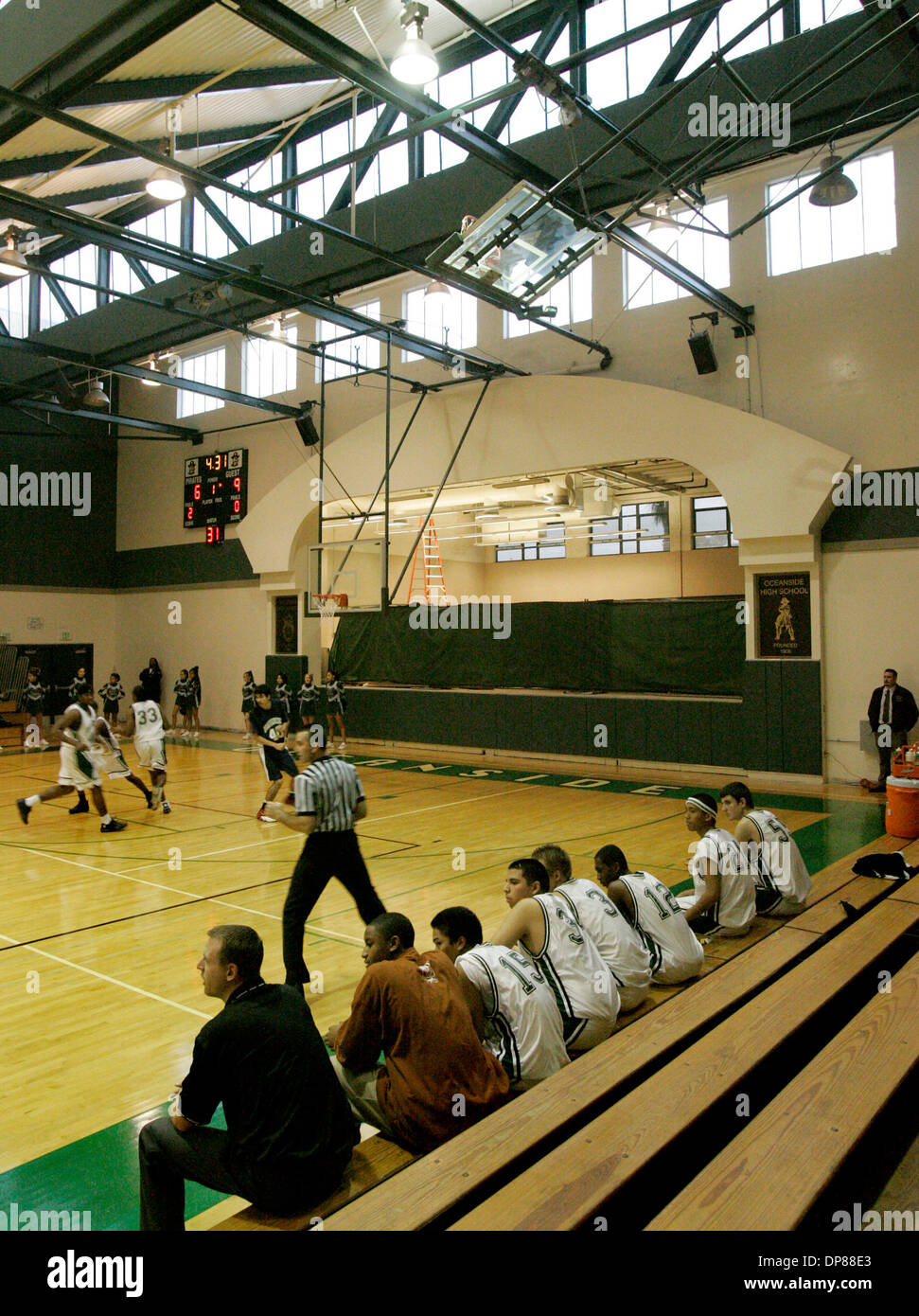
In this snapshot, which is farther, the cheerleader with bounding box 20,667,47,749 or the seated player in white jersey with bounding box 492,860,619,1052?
the cheerleader with bounding box 20,667,47,749

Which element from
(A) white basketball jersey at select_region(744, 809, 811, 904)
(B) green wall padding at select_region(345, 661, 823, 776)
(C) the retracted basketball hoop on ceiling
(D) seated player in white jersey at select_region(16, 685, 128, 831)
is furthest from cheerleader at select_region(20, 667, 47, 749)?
(A) white basketball jersey at select_region(744, 809, 811, 904)

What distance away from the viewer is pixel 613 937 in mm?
4406

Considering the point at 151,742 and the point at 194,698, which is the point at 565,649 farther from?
the point at 194,698

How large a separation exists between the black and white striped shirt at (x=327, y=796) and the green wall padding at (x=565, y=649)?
932cm

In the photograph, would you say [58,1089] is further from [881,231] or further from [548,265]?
[881,231]

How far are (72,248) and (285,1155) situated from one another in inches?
960

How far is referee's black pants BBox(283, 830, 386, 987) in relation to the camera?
5.15 meters

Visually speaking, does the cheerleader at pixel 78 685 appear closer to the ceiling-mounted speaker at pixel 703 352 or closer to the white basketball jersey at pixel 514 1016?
the ceiling-mounted speaker at pixel 703 352

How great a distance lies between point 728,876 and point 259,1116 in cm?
356

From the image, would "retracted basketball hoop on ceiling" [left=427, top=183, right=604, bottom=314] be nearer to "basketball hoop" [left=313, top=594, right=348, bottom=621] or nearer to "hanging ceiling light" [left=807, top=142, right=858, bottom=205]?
"hanging ceiling light" [left=807, top=142, right=858, bottom=205]

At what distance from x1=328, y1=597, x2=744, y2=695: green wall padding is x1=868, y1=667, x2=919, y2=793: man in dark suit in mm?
2398

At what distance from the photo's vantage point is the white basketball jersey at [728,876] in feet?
18.0

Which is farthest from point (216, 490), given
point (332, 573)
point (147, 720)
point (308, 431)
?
point (147, 720)

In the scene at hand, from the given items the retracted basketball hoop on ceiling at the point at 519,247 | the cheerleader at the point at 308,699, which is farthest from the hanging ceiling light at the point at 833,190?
the cheerleader at the point at 308,699
